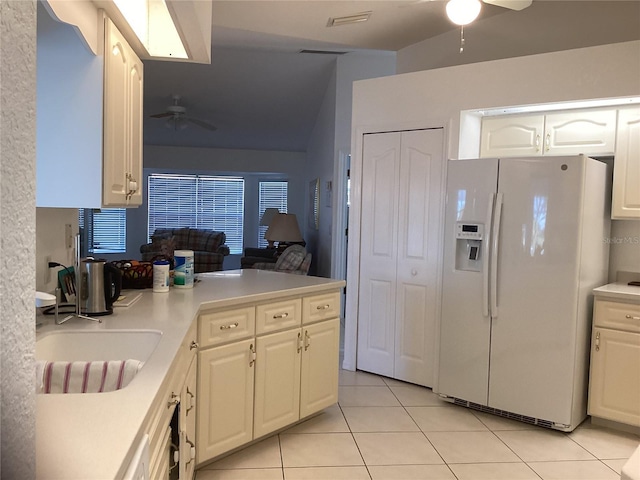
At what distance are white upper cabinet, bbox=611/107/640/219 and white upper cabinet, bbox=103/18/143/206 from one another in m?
2.75

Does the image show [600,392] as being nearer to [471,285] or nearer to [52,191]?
[471,285]

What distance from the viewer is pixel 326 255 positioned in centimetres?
673

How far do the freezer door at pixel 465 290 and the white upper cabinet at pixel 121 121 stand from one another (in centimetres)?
200

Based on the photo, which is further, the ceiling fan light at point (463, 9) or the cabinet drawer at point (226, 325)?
the ceiling fan light at point (463, 9)

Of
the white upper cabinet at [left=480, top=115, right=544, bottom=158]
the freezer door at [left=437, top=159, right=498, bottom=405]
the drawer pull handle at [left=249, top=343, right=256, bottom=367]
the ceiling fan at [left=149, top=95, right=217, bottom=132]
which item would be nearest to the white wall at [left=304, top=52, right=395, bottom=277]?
the ceiling fan at [left=149, top=95, right=217, bottom=132]

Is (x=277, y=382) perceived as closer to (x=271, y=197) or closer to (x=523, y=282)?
(x=523, y=282)

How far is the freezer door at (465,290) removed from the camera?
131 inches

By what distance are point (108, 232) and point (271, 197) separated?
121 inches

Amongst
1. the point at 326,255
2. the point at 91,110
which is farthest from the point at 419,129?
the point at 326,255

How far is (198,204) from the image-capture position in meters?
10.2

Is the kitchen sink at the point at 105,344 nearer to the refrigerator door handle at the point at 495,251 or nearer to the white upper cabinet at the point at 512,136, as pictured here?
the refrigerator door handle at the point at 495,251

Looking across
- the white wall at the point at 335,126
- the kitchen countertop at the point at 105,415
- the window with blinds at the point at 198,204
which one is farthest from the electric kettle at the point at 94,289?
the window with blinds at the point at 198,204

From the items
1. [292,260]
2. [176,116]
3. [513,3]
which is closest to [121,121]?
[513,3]

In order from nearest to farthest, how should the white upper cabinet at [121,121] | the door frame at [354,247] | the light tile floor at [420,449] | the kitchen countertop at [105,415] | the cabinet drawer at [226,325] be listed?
1. the kitchen countertop at [105,415]
2. the white upper cabinet at [121,121]
3. the cabinet drawer at [226,325]
4. the light tile floor at [420,449]
5. the door frame at [354,247]
